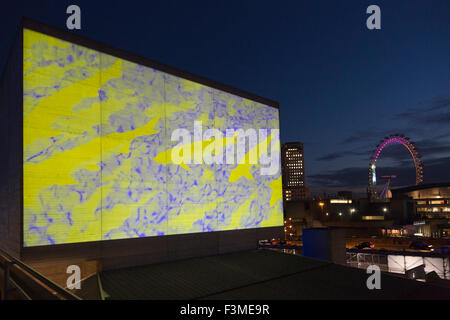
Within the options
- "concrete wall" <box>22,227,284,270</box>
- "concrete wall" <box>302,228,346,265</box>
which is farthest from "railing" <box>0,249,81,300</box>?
"concrete wall" <box>302,228,346,265</box>

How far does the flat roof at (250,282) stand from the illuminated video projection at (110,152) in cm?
199

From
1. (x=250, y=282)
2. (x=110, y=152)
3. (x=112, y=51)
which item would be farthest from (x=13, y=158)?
(x=250, y=282)

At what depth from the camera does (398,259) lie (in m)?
24.8

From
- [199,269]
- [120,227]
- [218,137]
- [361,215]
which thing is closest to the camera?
[120,227]

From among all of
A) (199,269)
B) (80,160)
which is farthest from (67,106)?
(199,269)

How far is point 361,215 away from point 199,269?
7597 centimetres

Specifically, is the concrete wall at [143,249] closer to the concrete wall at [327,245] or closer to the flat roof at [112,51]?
the concrete wall at [327,245]

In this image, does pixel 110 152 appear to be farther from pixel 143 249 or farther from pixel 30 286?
pixel 30 286

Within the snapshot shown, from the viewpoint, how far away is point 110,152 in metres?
14.8

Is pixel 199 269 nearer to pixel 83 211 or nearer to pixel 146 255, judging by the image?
pixel 146 255

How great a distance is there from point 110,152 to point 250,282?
8797 millimetres

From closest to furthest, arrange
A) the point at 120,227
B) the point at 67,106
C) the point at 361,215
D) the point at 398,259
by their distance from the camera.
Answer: the point at 67,106
the point at 120,227
the point at 398,259
the point at 361,215

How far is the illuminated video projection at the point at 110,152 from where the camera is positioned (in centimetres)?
1277

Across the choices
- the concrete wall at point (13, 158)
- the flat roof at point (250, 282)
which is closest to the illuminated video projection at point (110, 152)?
the concrete wall at point (13, 158)
